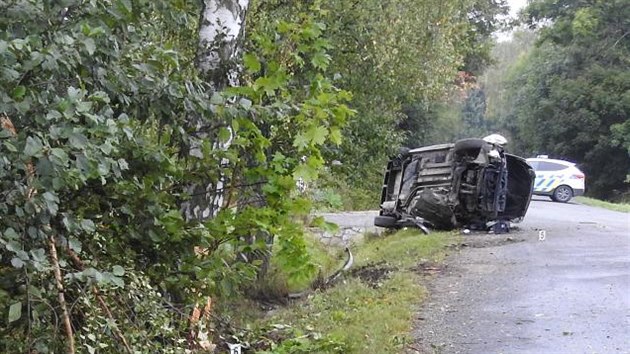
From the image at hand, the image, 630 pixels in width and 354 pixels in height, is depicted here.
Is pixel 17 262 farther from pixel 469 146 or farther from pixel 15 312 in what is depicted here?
pixel 469 146

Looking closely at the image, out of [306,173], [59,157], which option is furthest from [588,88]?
[59,157]

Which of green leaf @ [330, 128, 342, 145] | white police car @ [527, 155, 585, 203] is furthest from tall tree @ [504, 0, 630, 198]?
green leaf @ [330, 128, 342, 145]

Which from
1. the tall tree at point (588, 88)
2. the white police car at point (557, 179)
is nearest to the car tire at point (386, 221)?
the white police car at point (557, 179)

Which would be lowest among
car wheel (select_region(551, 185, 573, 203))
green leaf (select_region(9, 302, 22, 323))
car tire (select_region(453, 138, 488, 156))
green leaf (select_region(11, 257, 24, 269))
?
green leaf (select_region(9, 302, 22, 323))

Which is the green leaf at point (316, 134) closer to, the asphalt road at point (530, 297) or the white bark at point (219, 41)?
the white bark at point (219, 41)

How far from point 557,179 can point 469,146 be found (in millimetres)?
14502

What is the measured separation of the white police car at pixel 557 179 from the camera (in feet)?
94.7

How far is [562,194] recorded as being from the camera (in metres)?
29.2

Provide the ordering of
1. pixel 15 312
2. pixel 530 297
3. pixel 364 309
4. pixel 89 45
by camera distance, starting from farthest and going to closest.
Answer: pixel 530 297, pixel 364 309, pixel 15 312, pixel 89 45

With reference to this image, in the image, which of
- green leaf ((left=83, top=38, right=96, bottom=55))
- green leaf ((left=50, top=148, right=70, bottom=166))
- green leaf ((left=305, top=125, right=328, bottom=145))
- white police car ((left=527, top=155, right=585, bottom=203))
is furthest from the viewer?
white police car ((left=527, top=155, right=585, bottom=203))

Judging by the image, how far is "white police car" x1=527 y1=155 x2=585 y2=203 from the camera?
2886 centimetres

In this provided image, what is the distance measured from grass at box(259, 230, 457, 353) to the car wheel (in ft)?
53.9

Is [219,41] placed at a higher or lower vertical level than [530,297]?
higher

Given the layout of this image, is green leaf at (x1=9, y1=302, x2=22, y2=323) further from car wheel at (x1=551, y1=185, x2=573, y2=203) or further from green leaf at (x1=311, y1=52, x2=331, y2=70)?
car wheel at (x1=551, y1=185, x2=573, y2=203)
